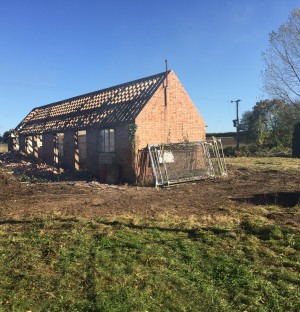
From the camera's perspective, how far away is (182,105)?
17.8 m

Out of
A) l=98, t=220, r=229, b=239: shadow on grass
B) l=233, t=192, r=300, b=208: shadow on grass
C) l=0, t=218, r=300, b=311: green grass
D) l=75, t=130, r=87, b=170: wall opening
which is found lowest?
l=0, t=218, r=300, b=311: green grass

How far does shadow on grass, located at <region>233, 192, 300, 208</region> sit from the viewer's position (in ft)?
31.9

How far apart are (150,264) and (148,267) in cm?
13

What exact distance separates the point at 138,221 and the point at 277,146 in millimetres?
34766

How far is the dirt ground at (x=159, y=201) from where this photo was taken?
8.48 m

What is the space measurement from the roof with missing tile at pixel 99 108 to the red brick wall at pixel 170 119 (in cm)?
44

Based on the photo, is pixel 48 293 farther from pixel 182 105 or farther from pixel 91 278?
pixel 182 105

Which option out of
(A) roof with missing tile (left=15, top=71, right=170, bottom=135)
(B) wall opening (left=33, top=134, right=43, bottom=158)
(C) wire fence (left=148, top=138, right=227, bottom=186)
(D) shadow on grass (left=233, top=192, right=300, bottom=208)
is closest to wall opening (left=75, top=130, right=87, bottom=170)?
(A) roof with missing tile (left=15, top=71, right=170, bottom=135)

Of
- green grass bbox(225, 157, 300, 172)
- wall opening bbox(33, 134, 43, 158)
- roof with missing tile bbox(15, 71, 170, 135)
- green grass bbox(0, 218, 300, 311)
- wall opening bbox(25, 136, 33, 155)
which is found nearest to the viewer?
green grass bbox(0, 218, 300, 311)

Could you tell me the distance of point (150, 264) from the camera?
207 inches

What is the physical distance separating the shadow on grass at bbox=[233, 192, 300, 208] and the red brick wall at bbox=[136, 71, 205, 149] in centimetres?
665

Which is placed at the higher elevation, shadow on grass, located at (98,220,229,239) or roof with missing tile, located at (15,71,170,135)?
roof with missing tile, located at (15,71,170,135)

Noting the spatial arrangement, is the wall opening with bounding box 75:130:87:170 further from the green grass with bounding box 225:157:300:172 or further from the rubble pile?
the green grass with bounding box 225:157:300:172

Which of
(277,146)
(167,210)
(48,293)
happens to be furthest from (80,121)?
(277,146)
